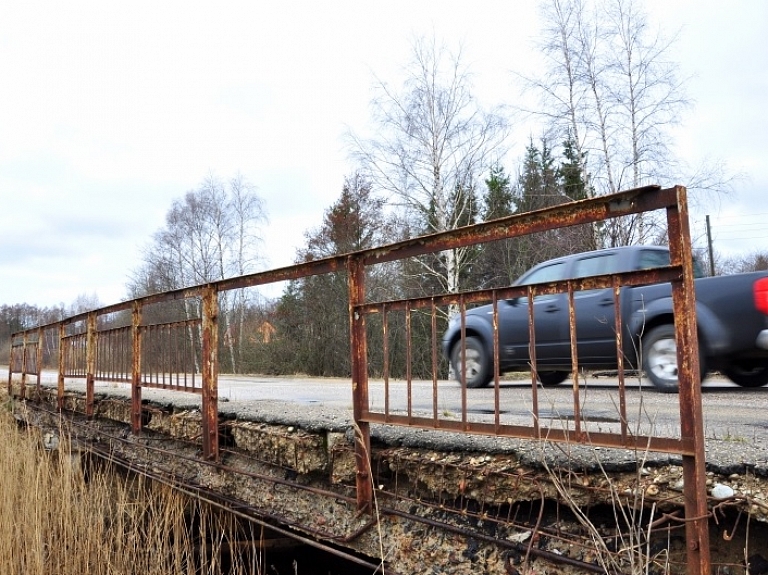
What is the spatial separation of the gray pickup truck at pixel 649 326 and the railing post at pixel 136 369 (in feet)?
9.19

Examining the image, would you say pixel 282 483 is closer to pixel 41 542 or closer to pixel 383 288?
pixel 41 542

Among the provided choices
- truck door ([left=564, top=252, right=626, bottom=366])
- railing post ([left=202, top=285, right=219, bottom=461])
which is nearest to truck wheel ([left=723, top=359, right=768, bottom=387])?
truck door ([left=564, top=252, right=626, bottom=366])

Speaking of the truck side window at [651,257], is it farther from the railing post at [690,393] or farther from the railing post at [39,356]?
the railing post at [39,356]

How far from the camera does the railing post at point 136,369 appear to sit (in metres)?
5.36

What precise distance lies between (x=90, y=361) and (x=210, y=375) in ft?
10.8

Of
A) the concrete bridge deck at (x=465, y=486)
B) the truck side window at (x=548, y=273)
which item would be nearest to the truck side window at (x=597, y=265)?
the truck side window at (x=548, y=273)

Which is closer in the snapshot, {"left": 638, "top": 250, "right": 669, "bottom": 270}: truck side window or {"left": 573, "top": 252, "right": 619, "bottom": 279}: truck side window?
{"left": 638, "top": 250, "right": 669, "bottom": 270}: truck side window

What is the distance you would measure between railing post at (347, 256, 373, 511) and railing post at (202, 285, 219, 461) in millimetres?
1509

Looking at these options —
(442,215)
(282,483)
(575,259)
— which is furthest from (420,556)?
(442,215)

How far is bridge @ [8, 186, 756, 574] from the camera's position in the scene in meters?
1.92

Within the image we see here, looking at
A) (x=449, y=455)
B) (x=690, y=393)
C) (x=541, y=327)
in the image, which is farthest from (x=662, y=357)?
(x=690, y=393)

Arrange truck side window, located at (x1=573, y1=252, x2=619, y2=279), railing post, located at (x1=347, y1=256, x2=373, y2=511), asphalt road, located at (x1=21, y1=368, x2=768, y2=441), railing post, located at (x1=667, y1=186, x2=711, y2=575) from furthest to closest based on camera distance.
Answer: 1. truck side window, located at (x1=573, y1=252, x2=619, y2=279)
2. asphalt road, located at (x1=21, y1=368, x2=768, y2=441)
3. railing post, located at (x1=347, y1=256, x2=373, y2=511)
4. railing post, located at (x1=667, y1=186, x2=711, y2=575)

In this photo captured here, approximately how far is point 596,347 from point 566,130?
11743mm

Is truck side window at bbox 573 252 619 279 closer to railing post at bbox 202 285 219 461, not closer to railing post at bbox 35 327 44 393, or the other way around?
railing post at bbox 202 285 219 461
